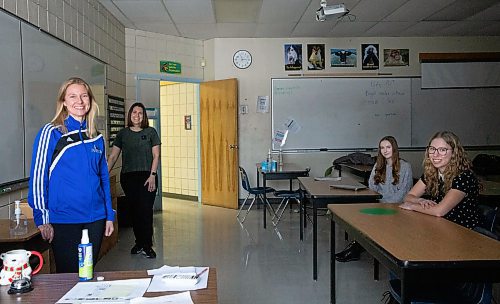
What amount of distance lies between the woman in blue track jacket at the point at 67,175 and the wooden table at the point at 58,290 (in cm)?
60

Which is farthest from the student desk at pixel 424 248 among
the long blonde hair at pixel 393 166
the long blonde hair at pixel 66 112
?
the long blonde hair at pixel 66 112

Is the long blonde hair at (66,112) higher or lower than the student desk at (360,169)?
higher

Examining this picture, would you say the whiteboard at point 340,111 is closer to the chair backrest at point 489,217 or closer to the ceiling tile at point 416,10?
A: the ceiling tile at point 416,10

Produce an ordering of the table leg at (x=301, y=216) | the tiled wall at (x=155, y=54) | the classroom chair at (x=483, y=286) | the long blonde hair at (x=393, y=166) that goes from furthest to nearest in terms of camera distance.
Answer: the tiled wall at (x=155, y=54) → the table leg at (x=301, y=216) → the long blonde hair at (x=393, y=166) → the classroom chair at (x=483, y=286)

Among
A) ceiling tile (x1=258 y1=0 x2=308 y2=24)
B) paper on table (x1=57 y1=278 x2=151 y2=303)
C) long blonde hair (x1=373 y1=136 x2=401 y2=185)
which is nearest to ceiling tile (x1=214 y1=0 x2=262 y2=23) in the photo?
ceiling tile (x1=258 y1=0 x2=308 y2=24)

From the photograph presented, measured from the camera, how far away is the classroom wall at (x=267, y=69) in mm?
7965

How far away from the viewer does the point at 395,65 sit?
8094mm

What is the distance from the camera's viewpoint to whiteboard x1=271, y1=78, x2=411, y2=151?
802 cm

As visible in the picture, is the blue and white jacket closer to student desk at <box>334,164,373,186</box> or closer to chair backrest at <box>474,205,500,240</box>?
chair backrest at <box>474,205,500,240</box>

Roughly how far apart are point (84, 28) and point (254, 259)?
10.3 feet

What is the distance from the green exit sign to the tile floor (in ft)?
7.89

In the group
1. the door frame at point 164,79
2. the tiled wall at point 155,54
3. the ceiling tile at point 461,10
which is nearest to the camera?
the ceiling tile at point 461,10

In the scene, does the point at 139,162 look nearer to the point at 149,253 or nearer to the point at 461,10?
the point at 149,253

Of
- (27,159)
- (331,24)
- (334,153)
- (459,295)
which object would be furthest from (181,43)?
(459,295)
